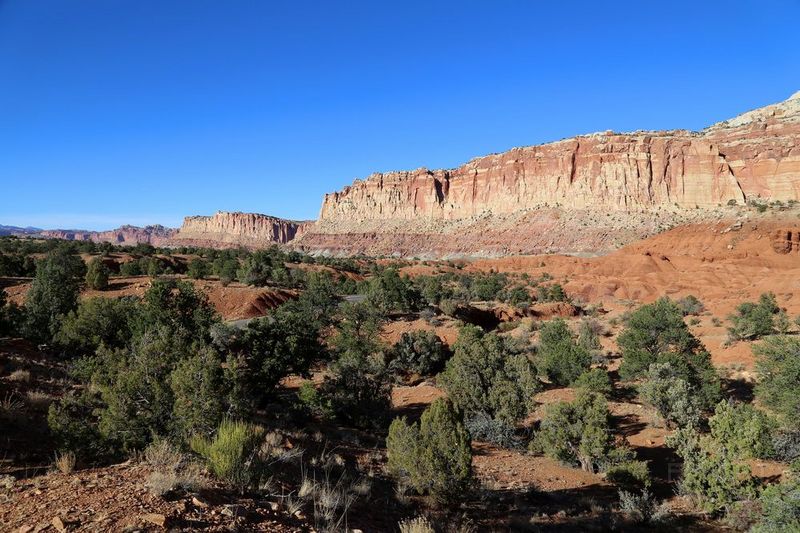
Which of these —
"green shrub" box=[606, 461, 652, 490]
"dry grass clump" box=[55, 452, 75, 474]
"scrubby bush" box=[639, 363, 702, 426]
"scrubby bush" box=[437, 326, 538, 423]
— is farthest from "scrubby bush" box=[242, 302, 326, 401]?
"scrubby bush" box=[639, 363, 702, 426]

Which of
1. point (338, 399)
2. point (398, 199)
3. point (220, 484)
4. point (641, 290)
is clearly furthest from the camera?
point (398, 199)

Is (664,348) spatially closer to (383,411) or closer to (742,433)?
(742,433)

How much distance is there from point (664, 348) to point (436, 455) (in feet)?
53.7

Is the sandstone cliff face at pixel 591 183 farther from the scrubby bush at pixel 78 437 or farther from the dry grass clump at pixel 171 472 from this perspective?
the dry grass clump at pixel 171 472

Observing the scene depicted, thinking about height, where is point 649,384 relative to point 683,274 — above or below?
below

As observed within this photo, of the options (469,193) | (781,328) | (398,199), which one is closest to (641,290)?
(781,328)

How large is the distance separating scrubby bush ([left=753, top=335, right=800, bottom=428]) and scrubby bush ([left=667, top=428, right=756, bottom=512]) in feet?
15.3

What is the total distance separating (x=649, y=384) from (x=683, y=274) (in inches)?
1705

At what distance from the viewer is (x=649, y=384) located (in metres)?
15.3

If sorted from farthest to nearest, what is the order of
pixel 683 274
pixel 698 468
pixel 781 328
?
1. pixel 683 274
2. pixel 781 328
3. pixel 698 468

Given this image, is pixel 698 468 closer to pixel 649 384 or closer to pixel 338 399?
pixel 649 384

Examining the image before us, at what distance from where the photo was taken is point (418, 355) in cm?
2216

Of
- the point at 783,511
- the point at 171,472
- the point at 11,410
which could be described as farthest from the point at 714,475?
the point at 11,410

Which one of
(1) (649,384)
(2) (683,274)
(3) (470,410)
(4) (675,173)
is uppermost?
(4) (675,173)
